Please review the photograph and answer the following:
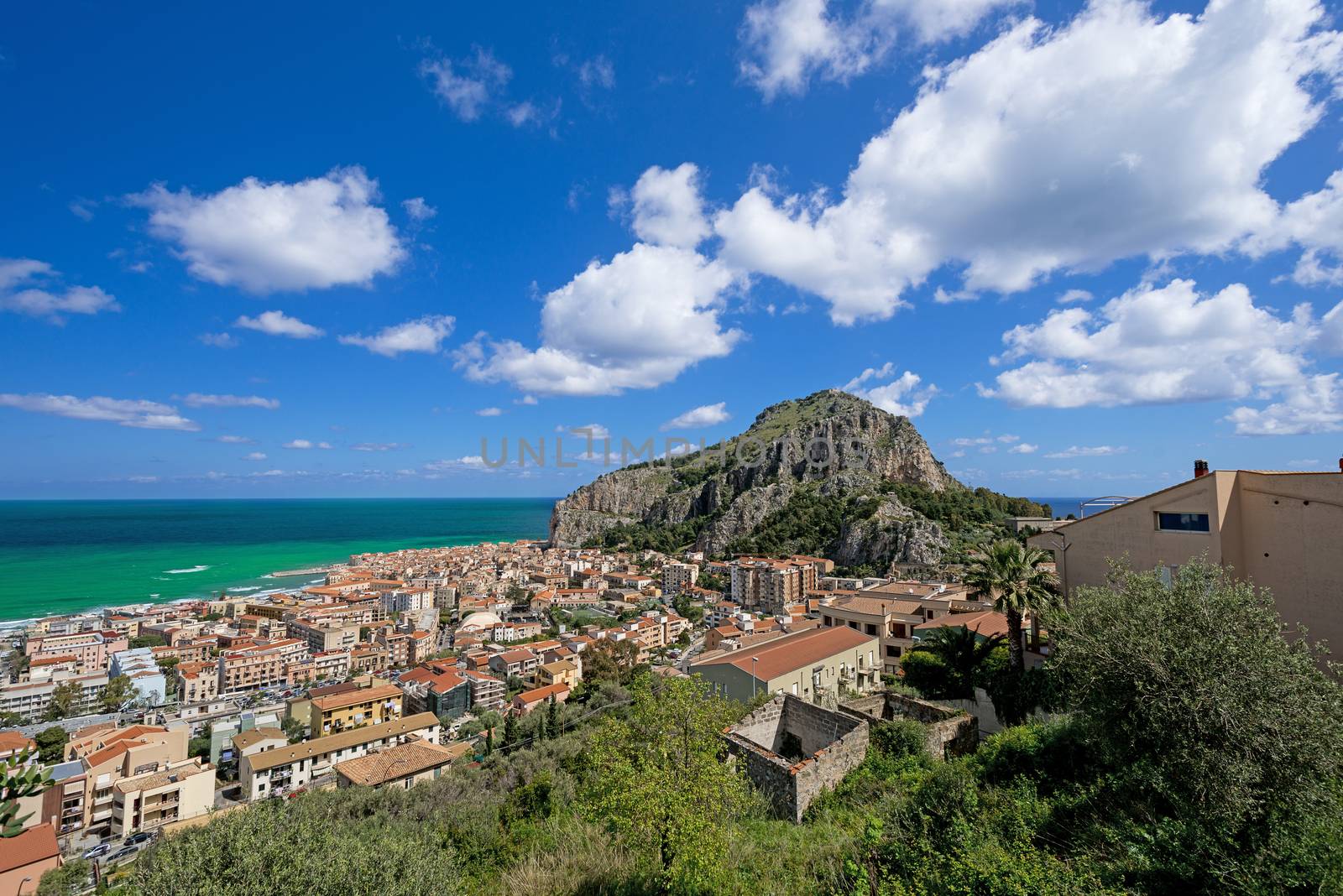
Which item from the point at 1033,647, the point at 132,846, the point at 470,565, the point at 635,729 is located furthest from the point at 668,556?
the point at 635,729

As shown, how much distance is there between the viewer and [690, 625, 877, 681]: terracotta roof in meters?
18.6

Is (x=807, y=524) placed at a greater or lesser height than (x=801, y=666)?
greater

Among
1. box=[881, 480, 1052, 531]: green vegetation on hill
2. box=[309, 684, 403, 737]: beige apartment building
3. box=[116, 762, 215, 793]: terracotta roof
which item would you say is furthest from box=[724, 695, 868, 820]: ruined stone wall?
box=[881, 480, 1052, 531]: green vegetation on hill

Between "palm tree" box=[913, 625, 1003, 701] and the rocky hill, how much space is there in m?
53.2

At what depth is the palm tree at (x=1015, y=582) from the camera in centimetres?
1272

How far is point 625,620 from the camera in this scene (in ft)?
194

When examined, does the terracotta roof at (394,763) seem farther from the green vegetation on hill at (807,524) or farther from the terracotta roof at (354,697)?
the green vegetation on hill at (807,524)

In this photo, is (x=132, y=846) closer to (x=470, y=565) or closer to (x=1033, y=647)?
(x=1033, y=647)

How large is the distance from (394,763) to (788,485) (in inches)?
3154

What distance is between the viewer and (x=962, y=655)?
15094 mm

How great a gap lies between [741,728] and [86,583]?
387 feet

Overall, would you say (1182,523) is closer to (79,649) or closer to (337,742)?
(337,742)

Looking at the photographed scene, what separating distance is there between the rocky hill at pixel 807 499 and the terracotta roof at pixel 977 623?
45.2 m

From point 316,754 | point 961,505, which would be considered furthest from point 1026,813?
point 961,505
